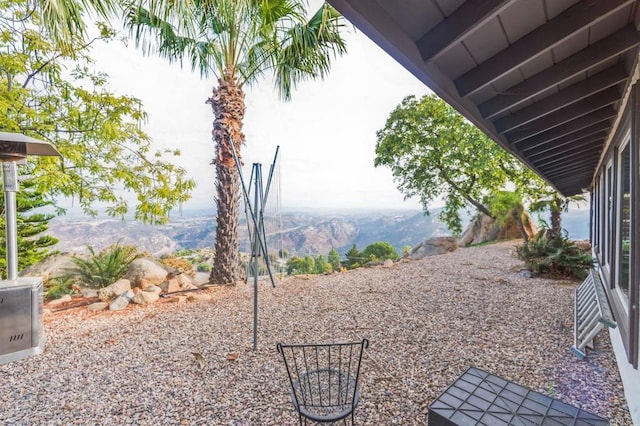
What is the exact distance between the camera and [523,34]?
1.57m

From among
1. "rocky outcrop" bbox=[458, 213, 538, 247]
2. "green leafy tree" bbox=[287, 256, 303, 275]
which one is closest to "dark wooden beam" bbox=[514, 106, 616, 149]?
"rocky outcrop" bbox=[458, 213, 538, 247]

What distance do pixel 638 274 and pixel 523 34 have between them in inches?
62.4

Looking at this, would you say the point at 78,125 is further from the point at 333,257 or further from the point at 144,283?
the point at 333,257

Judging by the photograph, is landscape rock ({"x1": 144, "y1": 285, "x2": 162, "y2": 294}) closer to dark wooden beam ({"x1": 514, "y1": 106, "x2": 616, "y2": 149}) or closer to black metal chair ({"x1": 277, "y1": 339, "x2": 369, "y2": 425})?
black metal chair ({"x1": 277, "y1": 339, "x2": 369, "y2": 425})

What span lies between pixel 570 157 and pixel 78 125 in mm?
7219

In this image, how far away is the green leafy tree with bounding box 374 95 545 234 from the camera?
8.33 m

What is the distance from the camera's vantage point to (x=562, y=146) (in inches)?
142

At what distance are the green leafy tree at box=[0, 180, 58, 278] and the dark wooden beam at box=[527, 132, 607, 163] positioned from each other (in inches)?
327

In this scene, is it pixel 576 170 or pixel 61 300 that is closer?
A: pixel 61 300

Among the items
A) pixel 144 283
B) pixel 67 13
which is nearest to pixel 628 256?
pixel 67 13

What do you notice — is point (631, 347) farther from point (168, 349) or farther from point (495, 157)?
point (495, 157)

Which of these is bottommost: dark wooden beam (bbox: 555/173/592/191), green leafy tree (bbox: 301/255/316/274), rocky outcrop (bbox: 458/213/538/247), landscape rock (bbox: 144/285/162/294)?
green leafy tree (bbox: 301/255/316/274)

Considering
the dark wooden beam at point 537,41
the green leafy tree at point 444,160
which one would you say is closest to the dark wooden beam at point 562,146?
the dark wooden beam at point 537,41

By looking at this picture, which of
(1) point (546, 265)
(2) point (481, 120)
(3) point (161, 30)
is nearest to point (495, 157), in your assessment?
(1) point (546, 265)
